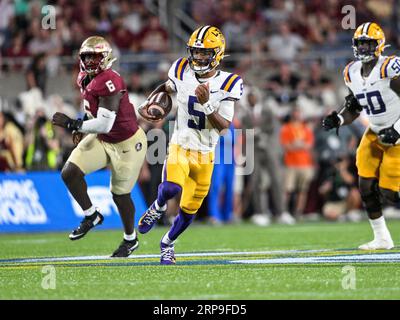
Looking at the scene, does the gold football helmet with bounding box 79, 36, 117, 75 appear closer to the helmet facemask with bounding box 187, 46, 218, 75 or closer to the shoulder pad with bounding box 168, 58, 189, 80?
the shoulder pad with bounding box 168, 58, 189, 80

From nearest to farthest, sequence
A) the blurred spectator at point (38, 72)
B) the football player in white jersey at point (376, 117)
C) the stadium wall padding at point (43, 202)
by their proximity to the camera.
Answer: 1. the football player in white jersey at point (376, 117)
2. the stadium wall padding at point (43, 202)
3. the blurred spectator at point (38, 72)

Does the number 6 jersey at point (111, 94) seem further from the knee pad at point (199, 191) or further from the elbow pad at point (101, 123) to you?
the knee pad at point (199, 191)

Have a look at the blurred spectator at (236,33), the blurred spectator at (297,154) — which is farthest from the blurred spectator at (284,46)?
the blurred spectator at (297,154)

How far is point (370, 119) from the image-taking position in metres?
8.41

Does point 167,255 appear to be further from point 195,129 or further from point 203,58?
point 203,58

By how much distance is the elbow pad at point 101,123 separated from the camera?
24.2ft

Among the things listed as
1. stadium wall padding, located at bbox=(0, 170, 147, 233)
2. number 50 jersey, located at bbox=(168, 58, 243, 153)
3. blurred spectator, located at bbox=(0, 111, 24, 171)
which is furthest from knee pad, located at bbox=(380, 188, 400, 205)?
blurred spectator, located at bbox=(0, 111, 24, 171)

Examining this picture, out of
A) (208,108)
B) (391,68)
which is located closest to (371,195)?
(391,68)

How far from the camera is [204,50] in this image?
7.30 metres

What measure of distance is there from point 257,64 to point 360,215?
2911 millimetres

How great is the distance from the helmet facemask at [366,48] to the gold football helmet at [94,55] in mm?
2121
